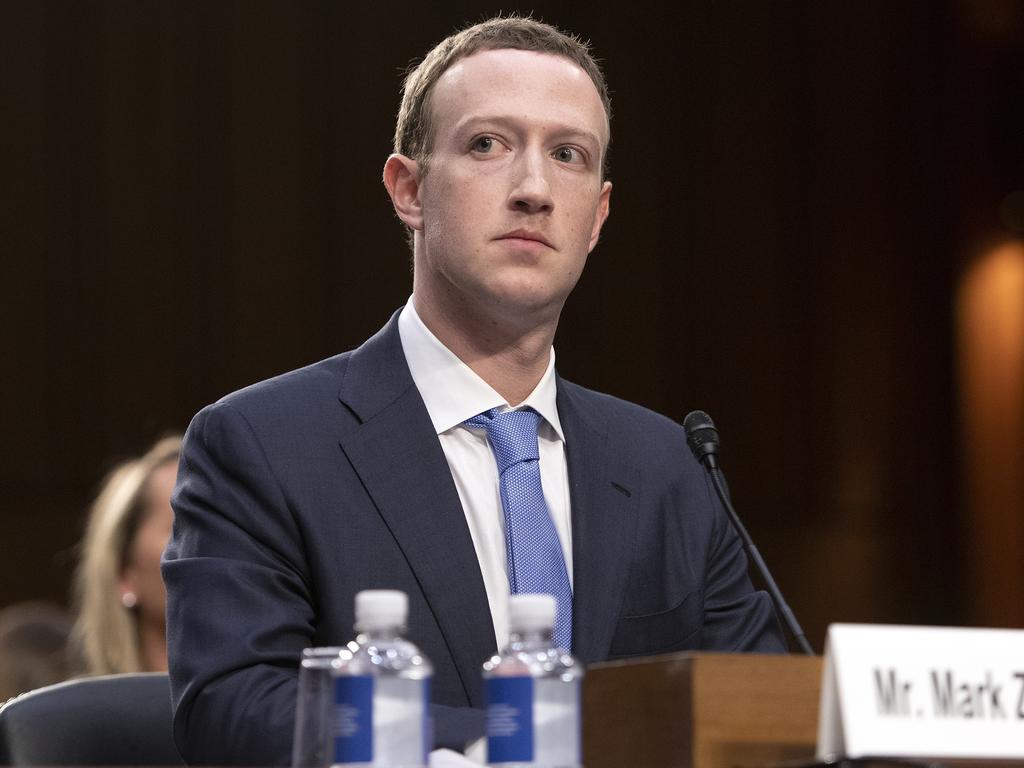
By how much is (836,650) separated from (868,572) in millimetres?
5518

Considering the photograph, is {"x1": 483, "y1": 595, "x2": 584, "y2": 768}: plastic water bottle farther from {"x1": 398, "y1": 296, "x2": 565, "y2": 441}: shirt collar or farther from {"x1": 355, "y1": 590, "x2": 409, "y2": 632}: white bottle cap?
{"x1": 398, "y1": 296, "x2": 565, "y2": 441}: shirt collar

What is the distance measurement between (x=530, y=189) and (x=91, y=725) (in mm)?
1048

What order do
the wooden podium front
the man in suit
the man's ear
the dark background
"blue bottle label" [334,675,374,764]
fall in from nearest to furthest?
"blue bottle label" [334,675,374,764], the wooden podium front, the man in suit, the man's ear, the dark background

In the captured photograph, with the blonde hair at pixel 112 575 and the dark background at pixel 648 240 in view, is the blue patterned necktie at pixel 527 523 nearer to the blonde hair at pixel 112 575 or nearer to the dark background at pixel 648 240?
the blonde hair at pixel 112 575

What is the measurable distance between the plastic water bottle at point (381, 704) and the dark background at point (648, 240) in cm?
468

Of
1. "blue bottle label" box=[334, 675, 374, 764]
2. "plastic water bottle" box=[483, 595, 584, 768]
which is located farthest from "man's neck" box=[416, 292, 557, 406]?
"blue bottle label" box=[334, 675, 374, 764]

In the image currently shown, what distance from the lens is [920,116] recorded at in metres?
7.04

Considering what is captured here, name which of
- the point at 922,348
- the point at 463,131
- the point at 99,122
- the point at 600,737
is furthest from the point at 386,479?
the point at 922,348

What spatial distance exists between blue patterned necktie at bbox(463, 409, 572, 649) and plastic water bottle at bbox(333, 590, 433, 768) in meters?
0.84

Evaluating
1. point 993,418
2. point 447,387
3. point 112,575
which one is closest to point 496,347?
point 447,387

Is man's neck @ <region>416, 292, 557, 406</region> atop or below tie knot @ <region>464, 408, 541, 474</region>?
atop

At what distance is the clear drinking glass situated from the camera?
1409 mm

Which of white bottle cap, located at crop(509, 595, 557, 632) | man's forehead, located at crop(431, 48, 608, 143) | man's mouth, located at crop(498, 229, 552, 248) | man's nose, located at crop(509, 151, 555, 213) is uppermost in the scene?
man's forehead, located at crop(431, 48, 608, 143)

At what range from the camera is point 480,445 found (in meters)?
2.41
